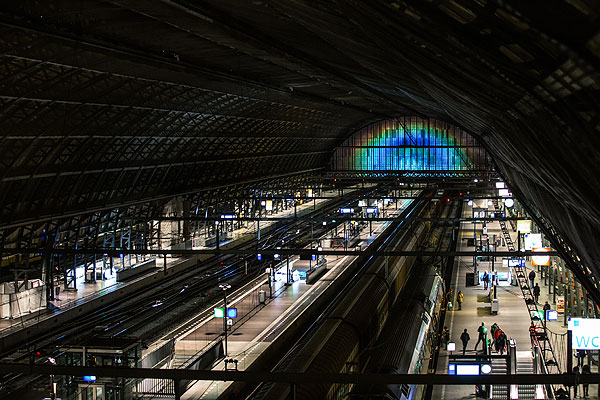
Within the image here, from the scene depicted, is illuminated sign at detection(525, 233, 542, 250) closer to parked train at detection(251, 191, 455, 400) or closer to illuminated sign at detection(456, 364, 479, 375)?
parked train at detection(251, 191, 455, 400)

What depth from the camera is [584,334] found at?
21391 mm

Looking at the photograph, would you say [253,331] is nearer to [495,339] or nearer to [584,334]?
[495,339]

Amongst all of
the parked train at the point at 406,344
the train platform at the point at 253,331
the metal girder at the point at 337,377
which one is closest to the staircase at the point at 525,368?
the parked train at the point at 406,344

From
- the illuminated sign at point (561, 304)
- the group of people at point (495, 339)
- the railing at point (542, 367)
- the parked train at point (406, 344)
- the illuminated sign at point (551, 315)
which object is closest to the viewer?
the parked train at point (406, 344)

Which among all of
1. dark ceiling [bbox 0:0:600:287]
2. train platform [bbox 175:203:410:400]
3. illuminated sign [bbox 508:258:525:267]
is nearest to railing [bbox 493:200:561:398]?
illuminated sign [bbox 508:258:525:267]

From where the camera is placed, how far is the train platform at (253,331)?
20.5m

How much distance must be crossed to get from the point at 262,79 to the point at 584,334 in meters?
21.6

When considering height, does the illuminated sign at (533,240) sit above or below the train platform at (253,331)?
above

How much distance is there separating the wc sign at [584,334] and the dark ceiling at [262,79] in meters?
3.18

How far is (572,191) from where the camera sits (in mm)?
7430

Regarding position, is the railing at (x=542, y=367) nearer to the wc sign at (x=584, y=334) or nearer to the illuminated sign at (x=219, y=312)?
the wc sign at (x=584, y=334)

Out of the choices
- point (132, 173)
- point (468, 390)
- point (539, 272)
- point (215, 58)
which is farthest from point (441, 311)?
point (132, 173)

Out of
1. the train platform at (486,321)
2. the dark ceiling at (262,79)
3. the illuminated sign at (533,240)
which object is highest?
the dark ceiling at (262,79)

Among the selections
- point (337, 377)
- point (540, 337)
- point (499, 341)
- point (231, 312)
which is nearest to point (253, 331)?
point (231, 312)
